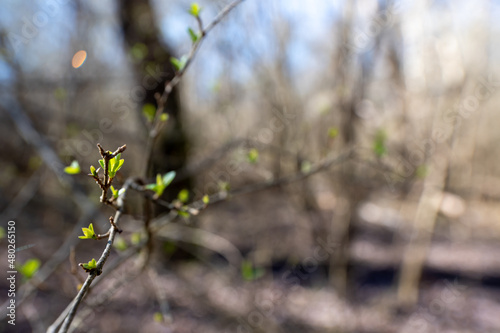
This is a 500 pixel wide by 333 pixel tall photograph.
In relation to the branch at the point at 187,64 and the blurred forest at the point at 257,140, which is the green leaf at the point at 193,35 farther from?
the blurred forest at the point at 257,140

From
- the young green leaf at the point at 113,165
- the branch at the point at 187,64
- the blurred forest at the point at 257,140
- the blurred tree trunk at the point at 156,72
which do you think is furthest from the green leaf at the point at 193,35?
the blurred tree trunk at the point at 156,72

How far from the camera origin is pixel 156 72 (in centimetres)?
317

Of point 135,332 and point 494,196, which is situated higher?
point 494,196

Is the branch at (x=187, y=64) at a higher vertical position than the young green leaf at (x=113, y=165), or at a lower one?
higher

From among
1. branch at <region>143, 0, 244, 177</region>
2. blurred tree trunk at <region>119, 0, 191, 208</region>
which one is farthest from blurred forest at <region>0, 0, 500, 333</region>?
branch at <region>143, 0, 244, 177</region>

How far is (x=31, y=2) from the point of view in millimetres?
Answer: 4488

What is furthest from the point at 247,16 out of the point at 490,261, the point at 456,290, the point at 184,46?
the point at 490,261

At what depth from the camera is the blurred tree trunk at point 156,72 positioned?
11.1ft

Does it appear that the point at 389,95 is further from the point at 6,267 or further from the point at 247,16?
the point at 6,267

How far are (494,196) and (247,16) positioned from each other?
39.4 feet

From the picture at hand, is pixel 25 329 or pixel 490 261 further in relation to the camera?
pixel 490 261

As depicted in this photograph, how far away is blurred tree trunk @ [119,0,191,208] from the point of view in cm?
338

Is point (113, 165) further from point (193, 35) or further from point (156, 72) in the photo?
point (156, 72)

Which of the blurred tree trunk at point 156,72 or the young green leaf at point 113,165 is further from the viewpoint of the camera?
the blurred tree trunk at point 156,72
